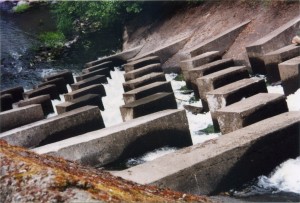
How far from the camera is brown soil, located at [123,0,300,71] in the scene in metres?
11.6

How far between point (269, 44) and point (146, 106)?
392 centimetres

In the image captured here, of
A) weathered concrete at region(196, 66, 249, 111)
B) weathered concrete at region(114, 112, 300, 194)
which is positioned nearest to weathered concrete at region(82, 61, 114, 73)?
weathered concrete at region(196, 66, 249, 111)

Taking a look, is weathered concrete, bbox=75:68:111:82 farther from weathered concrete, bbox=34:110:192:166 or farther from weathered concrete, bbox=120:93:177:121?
weathered concrete, bbox=34:110:192:166

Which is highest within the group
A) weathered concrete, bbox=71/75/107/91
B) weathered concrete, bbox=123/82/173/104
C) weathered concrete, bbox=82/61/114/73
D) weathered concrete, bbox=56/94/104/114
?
weathered concrete, bbox=82/61/114/73

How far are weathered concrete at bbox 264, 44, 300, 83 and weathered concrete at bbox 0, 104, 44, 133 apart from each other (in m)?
5.17

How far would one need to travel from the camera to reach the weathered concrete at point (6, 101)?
37.5ft

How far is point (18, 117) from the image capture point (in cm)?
855

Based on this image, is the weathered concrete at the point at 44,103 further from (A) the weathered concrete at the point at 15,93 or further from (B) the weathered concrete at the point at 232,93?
(B) the weathered concrete at the point at 232,93

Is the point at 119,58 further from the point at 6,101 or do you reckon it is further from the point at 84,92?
the point at 84,92

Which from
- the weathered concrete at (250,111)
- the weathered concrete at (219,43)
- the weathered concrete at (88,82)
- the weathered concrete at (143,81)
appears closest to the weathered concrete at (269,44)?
the weathered concrete at (219,43)

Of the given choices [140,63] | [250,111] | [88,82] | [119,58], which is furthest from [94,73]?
[250,111]

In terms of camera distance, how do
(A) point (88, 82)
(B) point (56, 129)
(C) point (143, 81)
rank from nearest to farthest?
(B) point (56, 129) → (C) point (143, 81) → (A) point (88, 82)

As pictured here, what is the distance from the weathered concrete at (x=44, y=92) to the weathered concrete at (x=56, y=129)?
4134 millimetres

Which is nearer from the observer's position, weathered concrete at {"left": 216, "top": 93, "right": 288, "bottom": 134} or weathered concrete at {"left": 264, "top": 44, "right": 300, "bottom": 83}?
weathered concrete at {"left": 216, "top": 93, "right": 288, "bottom": 134}
